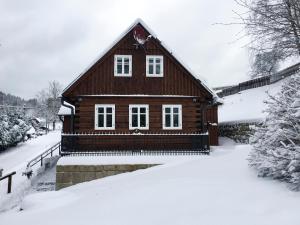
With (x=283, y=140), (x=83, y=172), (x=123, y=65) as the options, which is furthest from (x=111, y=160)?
(x=283, y=140)

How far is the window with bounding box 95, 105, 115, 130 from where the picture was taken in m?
17.5

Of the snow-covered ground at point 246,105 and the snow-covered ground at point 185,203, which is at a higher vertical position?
the snow-covered ground at point 246,105

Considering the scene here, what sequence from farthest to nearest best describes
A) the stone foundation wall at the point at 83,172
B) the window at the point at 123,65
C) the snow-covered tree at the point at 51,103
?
1. the snow-covered tree at the point at 51,103
2. the window at the point at 123,65
3. the stone foundation wall at the point at 83,172

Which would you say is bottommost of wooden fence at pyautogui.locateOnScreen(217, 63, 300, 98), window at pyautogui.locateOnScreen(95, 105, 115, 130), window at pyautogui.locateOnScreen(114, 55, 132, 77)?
window at pyautogui.locateOnScreen(95, 105, 115, 130)

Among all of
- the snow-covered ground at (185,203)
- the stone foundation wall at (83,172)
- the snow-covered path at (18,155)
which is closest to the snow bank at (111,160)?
the stone foundation wall at (83,172)

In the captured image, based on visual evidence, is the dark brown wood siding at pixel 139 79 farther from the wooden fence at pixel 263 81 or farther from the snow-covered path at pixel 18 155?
the snow-covered path at pixel 18 155

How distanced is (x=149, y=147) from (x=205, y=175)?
688cm

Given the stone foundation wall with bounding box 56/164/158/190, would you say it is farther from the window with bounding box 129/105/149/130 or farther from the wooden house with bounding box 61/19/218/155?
the window with bounding box 129/105/149/130

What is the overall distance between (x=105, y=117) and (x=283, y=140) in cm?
1121

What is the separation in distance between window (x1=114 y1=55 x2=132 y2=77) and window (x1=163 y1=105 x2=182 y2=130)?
288 centimetres

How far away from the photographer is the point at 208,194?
7.67m

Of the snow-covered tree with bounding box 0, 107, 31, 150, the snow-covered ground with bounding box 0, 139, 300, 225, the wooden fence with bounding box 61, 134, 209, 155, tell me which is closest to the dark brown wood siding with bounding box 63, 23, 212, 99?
the wooden fence with bounding box 61, 134, 209, 155

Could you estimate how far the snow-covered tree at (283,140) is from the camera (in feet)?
23.4

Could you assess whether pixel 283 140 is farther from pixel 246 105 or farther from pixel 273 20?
pixel 246 105
